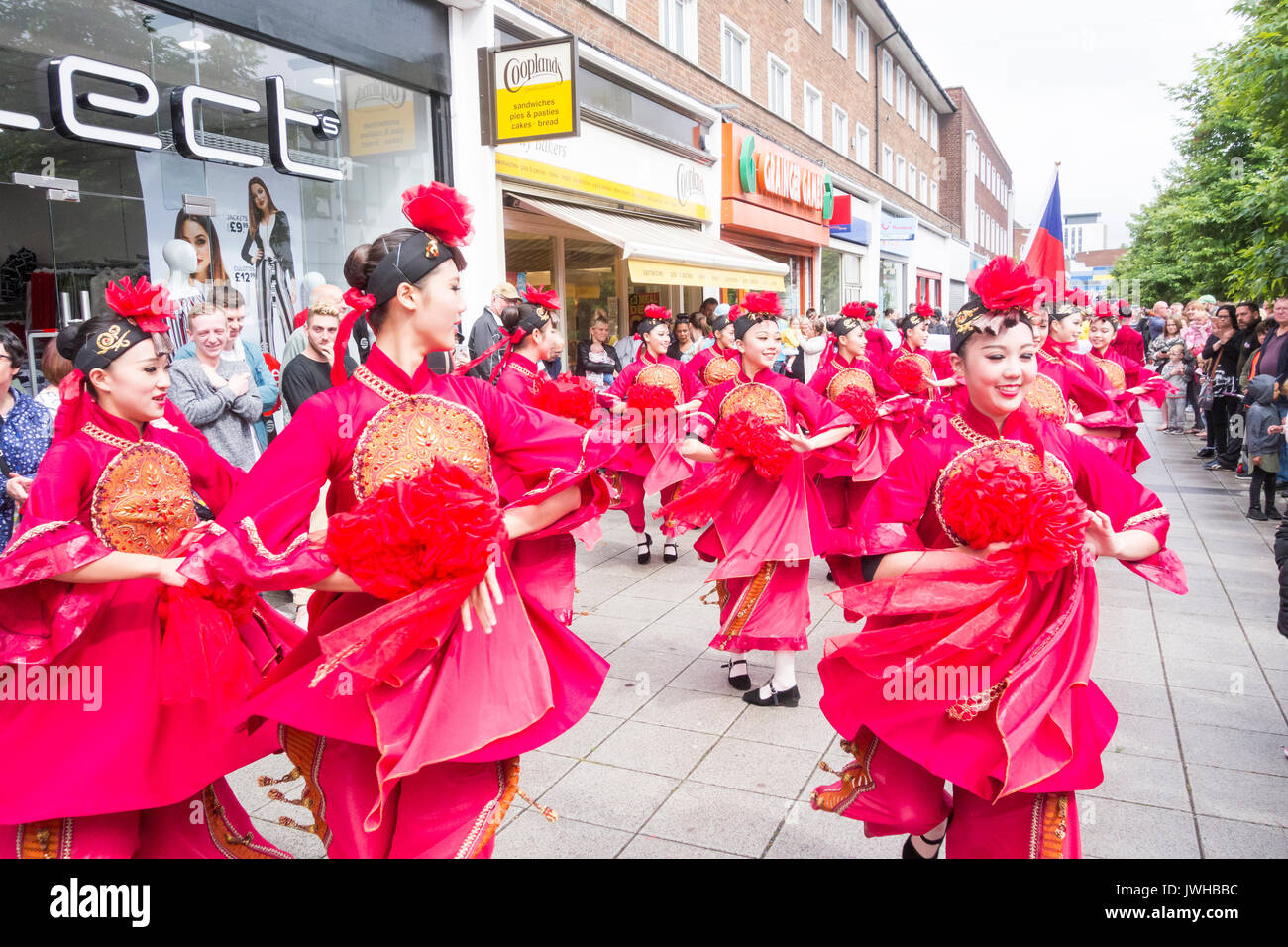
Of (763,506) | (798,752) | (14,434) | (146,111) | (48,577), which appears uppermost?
(146,111)

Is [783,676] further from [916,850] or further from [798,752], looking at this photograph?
[916,850]

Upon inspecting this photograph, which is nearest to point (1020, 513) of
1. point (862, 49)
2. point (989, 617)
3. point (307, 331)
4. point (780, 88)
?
point (989, 617)

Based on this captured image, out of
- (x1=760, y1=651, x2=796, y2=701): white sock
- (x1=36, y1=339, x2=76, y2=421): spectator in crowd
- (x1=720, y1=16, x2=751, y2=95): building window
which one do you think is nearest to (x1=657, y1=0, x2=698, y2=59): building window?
(x1=720, y1=16, x2=751, y2=95): building window

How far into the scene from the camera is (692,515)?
504 centimetres

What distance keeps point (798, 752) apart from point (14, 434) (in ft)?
12.2

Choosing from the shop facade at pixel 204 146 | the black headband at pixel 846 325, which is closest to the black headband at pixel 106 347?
the shop facade at pixel 204 146

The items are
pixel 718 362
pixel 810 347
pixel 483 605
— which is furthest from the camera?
pixel 810 347

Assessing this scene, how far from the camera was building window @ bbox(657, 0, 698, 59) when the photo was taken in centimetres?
1619

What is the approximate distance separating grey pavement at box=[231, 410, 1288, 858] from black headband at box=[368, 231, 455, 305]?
6.80 feet

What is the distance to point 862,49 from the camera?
2952cm

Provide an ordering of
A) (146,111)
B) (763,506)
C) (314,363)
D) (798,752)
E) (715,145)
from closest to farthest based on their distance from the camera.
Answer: (798,752) < (763,506) < (314,363) < (146,111) < (715,145)

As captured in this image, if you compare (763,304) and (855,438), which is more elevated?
(763,304)

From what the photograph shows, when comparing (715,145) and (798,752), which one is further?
(715,145)

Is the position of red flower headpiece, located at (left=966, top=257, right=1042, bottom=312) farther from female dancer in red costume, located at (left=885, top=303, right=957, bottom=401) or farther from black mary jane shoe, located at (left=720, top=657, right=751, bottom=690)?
female dancer in red costume, located at (left=885, top=303, right=957, bottom=401)
